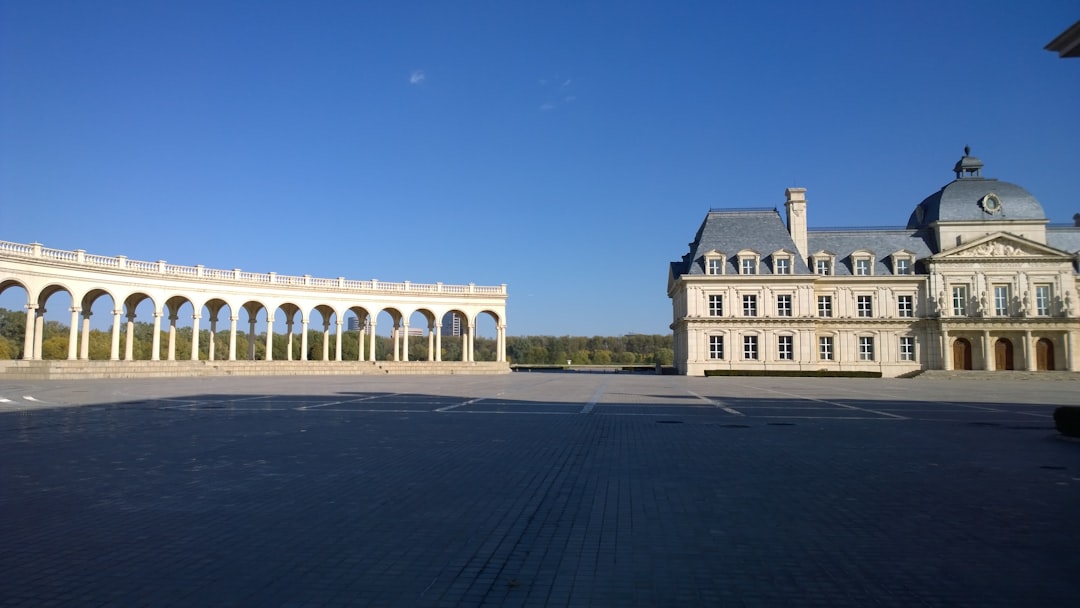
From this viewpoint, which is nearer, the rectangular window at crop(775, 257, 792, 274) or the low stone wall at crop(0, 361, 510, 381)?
the low stone wall at crop(0, 361, 510, 381)

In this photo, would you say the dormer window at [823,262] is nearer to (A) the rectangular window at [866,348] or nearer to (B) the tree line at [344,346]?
(A) the rectangular window at [866,348]

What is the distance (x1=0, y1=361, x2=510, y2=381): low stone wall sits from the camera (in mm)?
39844

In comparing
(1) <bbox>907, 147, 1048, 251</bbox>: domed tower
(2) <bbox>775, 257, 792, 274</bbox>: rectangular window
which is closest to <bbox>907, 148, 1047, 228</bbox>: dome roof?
(1) <bbox>907, 147, 1048, 251</bbox>: domed tower

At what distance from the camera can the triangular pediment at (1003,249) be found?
60562 millimetres

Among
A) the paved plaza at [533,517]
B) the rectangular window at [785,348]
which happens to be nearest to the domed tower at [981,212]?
the rectangular window at [785,348]

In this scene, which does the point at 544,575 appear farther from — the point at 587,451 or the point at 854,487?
the point at 587,451

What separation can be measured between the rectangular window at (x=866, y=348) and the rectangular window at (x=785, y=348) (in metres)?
6.75

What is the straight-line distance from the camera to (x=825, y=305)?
217ft

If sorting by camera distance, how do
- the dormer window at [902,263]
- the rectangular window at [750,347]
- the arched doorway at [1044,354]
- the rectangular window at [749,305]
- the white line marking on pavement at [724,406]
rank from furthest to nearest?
the dormer window at [902,263], the rectangular window at [749,305], the rectangular window at [750,347], the arched doorway at [1044,354], the white line marking on pavement at [724,406]

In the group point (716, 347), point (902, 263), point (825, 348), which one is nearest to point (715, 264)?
point (716, 347)

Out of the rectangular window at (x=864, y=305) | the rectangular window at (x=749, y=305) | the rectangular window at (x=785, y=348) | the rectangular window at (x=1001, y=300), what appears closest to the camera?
the rectangular window at (x=1001, y=300)

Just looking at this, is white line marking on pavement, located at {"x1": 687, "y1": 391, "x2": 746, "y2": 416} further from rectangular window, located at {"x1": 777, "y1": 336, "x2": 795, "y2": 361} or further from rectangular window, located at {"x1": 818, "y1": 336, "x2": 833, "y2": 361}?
rectangular window, located at {"x1": 818, "y1": 336, "x2": 833, "y2": 361}

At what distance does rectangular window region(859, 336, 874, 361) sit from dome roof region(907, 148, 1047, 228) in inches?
530

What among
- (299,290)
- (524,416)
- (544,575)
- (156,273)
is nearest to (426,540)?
(544,575)
